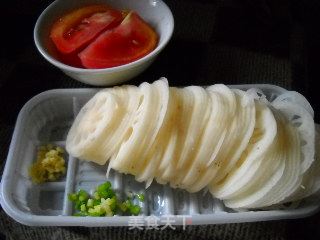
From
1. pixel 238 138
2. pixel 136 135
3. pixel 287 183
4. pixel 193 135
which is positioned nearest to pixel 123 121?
pixel 136 135

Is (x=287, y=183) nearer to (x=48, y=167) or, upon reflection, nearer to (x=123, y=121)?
(x=123, y=121)

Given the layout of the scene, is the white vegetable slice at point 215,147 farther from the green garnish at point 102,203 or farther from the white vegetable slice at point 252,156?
the green garnish at point 102,203

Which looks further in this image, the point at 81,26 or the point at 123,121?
the point at 81,26

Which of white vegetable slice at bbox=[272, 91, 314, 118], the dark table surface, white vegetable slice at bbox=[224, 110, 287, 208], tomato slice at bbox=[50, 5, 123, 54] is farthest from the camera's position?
the dark table surface

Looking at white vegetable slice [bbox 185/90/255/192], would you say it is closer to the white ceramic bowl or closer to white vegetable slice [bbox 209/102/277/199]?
white vegetable slice [bbox 209/102/277/199]

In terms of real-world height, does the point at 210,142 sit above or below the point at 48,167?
above

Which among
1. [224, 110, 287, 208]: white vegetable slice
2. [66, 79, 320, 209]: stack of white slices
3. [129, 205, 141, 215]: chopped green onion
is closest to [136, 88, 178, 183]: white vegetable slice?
[66, 79, 320, 209]: stack of white slices

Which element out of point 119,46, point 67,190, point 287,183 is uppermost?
point 119,46
